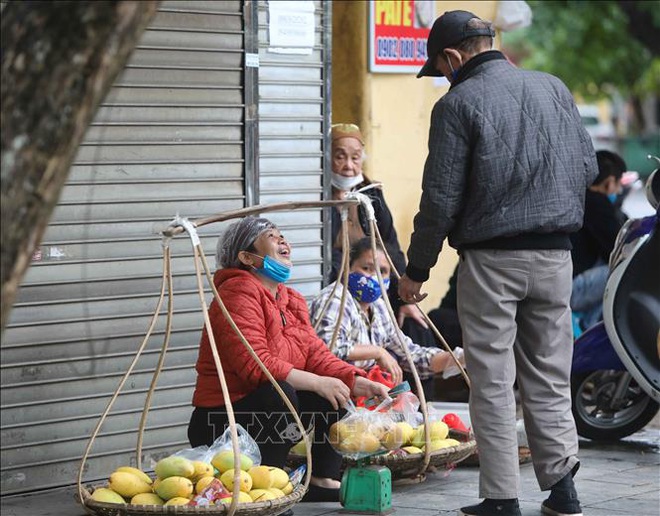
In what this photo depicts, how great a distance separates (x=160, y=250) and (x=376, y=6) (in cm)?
269

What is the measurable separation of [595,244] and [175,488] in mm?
4140

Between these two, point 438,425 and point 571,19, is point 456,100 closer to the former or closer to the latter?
point 438,425

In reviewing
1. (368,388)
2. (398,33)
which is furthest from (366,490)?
(398,33)

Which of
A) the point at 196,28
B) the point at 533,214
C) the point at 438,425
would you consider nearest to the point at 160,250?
the point at 196,28

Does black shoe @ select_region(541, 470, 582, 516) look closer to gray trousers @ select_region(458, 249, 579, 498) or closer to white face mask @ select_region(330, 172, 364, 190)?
gray trousers @ select_region(458, 249, 579, 498)

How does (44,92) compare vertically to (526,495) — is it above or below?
above

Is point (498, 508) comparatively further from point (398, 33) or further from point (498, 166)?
point (398, 33)

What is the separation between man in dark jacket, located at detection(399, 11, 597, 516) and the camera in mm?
5102

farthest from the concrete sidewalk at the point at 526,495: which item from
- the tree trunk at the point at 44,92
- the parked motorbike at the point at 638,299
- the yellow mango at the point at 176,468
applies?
the tree trunk at the point at 44,92

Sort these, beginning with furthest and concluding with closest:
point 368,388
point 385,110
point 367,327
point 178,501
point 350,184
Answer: point 385,110
point 350,184
point 367,327
point 368,388
point 178,501

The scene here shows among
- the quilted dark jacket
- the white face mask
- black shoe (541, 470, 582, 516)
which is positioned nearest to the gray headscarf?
the quilted dark jacket

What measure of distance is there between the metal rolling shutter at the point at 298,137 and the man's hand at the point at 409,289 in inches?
68.7

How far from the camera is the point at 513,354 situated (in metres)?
5.29

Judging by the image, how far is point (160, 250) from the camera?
6.41 m
